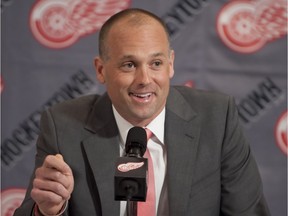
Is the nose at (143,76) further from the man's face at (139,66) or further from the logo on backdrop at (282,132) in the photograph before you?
the logo on backdrop at (282,132)

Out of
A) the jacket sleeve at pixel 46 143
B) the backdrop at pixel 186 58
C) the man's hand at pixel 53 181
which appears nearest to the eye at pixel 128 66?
the jacket sleeve at pixel 46 143

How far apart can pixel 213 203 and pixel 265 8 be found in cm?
105

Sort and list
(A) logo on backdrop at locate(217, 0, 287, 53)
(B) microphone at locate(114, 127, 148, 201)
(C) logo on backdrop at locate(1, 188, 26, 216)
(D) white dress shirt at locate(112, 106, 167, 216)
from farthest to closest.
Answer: (C) logo on backdrop at locate(1, 188, 26, 216), (A) logo on backdrop at locate(217, 0, 287, 53), (D) white dress shirt at locate(112, 106, 167, 216), (B) microphone at locate(114, 127, 148, 201)

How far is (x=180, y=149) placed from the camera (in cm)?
156

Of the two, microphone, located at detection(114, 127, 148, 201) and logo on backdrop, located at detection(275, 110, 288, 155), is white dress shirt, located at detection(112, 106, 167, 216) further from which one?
logo on backdrop, located at detection(275, 110, 288, 155)

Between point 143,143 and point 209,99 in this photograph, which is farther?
point 209,99

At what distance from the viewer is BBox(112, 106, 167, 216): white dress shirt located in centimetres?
156

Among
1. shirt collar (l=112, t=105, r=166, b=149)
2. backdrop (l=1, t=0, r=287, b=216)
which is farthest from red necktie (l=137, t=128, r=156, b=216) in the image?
backdrop (l=1, t=0, r=287, b=216)

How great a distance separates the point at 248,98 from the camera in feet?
7.34

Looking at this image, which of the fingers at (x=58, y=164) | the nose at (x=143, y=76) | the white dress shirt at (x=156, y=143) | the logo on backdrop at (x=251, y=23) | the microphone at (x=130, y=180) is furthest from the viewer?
the logo on backdrop at (x=251, y=23)

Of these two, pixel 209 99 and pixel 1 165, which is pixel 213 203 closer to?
pixel 209 99

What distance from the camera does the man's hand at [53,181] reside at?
114 centimetres

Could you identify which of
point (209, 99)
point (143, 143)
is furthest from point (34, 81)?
point (143, 143)

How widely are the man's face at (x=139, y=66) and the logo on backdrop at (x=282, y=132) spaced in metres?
0.89
